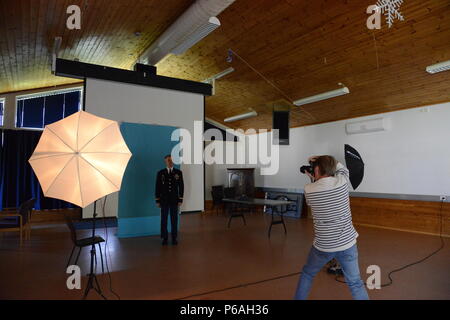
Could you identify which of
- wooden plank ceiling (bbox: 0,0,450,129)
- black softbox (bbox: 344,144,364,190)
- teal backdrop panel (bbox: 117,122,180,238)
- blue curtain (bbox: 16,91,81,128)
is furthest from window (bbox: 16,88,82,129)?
black softbox (bbox: 344,144,364,190)

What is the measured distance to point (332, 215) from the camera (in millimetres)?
2176

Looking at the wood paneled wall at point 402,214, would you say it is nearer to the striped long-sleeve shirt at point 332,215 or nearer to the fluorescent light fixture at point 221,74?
the fluorescent light fixture at point 221,74

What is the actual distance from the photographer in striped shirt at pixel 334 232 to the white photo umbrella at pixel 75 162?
5.68ft

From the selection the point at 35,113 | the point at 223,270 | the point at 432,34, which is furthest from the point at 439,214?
the point at 35,113

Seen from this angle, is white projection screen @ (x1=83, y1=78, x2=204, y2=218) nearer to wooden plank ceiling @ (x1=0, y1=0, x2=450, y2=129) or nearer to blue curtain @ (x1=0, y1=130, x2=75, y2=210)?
wooden plank ceiling @ (x1=0, y1=0, x2=450, y2=129)

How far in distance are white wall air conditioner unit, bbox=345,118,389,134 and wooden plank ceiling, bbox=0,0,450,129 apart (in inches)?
10.2

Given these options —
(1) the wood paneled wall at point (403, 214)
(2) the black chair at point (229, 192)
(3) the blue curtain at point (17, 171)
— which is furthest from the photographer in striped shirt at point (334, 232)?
(3) the blue curtain at point (17, 171)

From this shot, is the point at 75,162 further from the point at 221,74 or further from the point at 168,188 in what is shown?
the point at 221,74

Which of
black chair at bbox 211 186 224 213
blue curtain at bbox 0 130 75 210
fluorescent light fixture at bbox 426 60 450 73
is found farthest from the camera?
black chair at bbox 211 186 224 213

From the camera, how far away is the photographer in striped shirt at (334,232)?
7.09 ft

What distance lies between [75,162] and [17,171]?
7.01 m

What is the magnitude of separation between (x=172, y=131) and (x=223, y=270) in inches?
135

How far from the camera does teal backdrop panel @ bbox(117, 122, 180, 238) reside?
5.88 m
